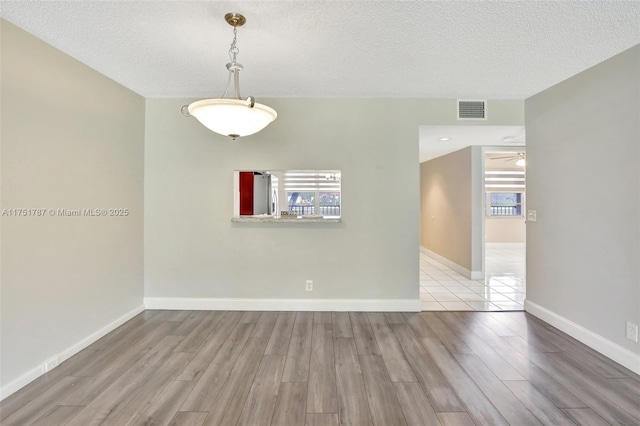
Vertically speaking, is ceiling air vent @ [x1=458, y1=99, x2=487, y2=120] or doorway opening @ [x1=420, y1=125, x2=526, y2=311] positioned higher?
ceiling air vent @ [x1=458, y1=99, x2=487, y2=120]

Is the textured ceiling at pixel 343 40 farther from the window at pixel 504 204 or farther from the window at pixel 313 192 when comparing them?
the window at pixel 504 204

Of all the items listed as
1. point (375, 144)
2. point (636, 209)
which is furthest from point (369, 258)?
point (636, 209)

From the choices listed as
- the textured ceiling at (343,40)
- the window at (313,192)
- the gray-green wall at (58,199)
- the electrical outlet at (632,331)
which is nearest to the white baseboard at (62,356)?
the gray-green wall at (58,199)

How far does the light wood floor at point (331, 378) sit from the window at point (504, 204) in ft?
24.4

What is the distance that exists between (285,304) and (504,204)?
29.9ft

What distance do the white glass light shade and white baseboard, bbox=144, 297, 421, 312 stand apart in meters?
2.21

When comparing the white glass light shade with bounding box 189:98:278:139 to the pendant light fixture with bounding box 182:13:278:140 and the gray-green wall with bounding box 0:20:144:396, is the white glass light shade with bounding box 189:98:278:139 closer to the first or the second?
the pendant light fixture with bounding box 182:13:278:140

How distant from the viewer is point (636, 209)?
2.25m

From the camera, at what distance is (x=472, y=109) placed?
3.44 meters

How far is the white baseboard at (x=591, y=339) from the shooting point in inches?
89.0

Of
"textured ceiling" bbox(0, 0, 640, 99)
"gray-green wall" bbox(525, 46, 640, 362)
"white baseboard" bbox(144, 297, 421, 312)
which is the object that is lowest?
"white baseboard" bbox(144, 297, 421, 312)

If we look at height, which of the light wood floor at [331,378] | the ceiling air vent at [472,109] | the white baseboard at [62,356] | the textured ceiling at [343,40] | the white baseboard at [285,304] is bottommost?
the light wood floor at [331,378]

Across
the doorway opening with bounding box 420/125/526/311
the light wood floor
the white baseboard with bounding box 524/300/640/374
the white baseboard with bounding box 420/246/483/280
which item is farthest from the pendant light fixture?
the white baseboard with bounding box 420/246/483/280

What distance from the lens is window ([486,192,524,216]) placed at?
9594mm
